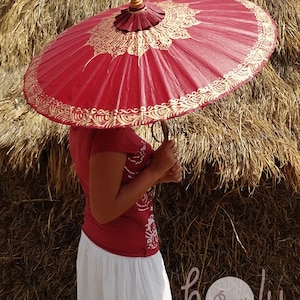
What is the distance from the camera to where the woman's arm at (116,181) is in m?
1.30

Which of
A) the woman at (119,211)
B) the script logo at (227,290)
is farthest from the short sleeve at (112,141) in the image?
the script logo at (227,290)

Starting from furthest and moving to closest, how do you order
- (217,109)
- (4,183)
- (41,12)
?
1. (41,12)
2. (4,183)
3. (217,109)

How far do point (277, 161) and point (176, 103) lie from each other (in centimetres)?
82

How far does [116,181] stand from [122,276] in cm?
26

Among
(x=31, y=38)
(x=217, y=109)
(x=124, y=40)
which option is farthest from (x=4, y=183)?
(x=124, y=40)

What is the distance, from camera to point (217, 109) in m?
2.06

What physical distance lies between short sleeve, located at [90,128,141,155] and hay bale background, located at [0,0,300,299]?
1.93 feet

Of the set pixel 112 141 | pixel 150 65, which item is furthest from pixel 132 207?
pixel 150 65

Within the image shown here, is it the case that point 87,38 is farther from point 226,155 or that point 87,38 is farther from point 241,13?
point 226,155

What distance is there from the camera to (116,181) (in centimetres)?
131

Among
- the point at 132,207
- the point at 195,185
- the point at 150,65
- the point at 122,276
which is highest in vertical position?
the point at 150,65

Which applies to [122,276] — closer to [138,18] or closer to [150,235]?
[150,235]

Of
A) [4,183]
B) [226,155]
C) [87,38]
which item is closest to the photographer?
[87,38]

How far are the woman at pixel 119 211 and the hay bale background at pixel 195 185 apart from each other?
478 mm
